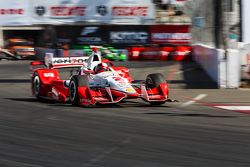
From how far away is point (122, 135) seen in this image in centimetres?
810

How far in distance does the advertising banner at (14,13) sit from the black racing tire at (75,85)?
2266 centimetres

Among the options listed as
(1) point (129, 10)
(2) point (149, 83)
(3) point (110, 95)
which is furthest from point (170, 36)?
(3) point (110, 95)

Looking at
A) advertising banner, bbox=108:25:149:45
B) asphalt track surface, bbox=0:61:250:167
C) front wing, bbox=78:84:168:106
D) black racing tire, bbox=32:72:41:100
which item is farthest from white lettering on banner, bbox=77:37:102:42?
front wing, bbox=78:84:168:106

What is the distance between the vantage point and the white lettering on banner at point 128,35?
34.1 m

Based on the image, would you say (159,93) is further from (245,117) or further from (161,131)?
(161,131)

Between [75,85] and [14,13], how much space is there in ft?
76.6

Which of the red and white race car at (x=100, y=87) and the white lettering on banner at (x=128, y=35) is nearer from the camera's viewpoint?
the red and white race car at (x=100, y=87)

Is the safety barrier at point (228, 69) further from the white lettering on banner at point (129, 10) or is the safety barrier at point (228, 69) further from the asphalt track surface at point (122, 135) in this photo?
the white lettering on banner at point (129, 10)

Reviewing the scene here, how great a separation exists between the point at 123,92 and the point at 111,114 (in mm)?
850

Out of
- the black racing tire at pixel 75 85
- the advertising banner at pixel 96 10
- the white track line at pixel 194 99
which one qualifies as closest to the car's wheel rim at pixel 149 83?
the white track line at pixel 194 99

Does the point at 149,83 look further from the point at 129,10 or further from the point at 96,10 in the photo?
the point at 96,10

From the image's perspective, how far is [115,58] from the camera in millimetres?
30562

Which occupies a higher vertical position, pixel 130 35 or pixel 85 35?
pixel 85 35

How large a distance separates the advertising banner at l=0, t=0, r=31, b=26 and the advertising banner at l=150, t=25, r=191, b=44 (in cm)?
765
